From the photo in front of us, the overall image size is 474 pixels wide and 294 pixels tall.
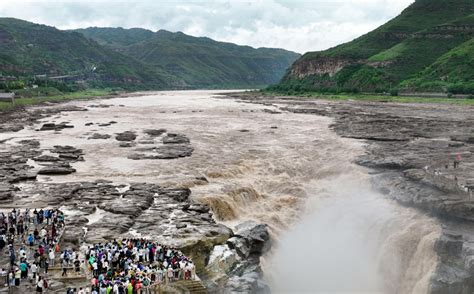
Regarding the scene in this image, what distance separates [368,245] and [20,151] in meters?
51.9

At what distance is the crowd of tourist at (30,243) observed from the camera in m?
27.4

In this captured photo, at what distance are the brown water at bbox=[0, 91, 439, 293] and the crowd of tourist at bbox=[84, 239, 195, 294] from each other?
9300mm

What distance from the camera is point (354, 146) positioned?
2785 inches

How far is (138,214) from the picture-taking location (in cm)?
4041

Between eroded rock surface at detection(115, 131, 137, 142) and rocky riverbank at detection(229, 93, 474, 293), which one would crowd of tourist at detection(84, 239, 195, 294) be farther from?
eroded rock surface at detection(115, 131, 137, 142)

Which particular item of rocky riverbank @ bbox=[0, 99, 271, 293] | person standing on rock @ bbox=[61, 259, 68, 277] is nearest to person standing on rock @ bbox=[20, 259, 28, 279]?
rocky riverbank @ bbox=[0, 99, 271, 293]

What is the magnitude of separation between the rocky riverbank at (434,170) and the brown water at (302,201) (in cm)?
139

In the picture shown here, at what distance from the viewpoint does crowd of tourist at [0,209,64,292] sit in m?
27.4

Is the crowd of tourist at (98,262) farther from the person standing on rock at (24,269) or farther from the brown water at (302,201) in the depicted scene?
the brown water at (302,201)

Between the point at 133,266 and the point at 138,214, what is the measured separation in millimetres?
12242

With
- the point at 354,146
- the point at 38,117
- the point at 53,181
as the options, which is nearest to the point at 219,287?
the point at 53,181

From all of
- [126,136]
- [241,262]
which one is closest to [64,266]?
[241,262]

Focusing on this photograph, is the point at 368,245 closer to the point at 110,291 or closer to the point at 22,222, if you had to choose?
the point at 110,291

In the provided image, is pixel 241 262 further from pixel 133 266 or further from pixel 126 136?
pixel 126 136
